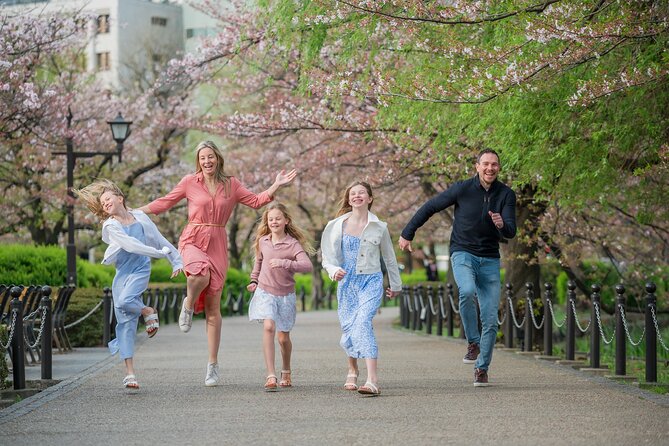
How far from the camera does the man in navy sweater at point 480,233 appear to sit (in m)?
10.9

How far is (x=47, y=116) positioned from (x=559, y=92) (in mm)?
17178

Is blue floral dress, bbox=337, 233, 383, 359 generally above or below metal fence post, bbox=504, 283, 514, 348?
above

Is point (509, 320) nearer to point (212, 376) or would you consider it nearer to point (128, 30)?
point (212, 376)

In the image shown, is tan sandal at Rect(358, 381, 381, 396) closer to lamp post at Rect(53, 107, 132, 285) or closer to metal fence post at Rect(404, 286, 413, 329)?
lamp post at Rect(53, 107, 132, 285)

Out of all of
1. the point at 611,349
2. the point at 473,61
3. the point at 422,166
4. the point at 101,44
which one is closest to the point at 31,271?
the point at 422,166

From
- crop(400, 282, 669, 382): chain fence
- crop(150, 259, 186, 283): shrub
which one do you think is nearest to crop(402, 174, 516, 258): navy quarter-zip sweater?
crop(400, 282, 669, 382): chain fence

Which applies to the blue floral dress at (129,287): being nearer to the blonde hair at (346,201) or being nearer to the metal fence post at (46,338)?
the metal fence post at (46,338)

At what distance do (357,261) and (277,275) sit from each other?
95cm

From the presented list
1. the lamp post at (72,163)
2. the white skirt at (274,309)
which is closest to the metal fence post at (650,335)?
the white skirt at (274,309)

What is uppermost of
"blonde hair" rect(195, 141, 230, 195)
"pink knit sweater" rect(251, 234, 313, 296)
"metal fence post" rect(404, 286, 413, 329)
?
"blonde hair" rect(195, 141, 230, 195)

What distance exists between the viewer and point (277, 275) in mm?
11016

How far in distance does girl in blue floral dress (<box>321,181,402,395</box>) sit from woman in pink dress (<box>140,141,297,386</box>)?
30.0 inches

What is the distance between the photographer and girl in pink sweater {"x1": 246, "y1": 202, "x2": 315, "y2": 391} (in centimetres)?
1093

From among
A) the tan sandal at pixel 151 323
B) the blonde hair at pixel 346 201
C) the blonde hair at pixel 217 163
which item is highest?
the blonde hair at pixel 217 163
